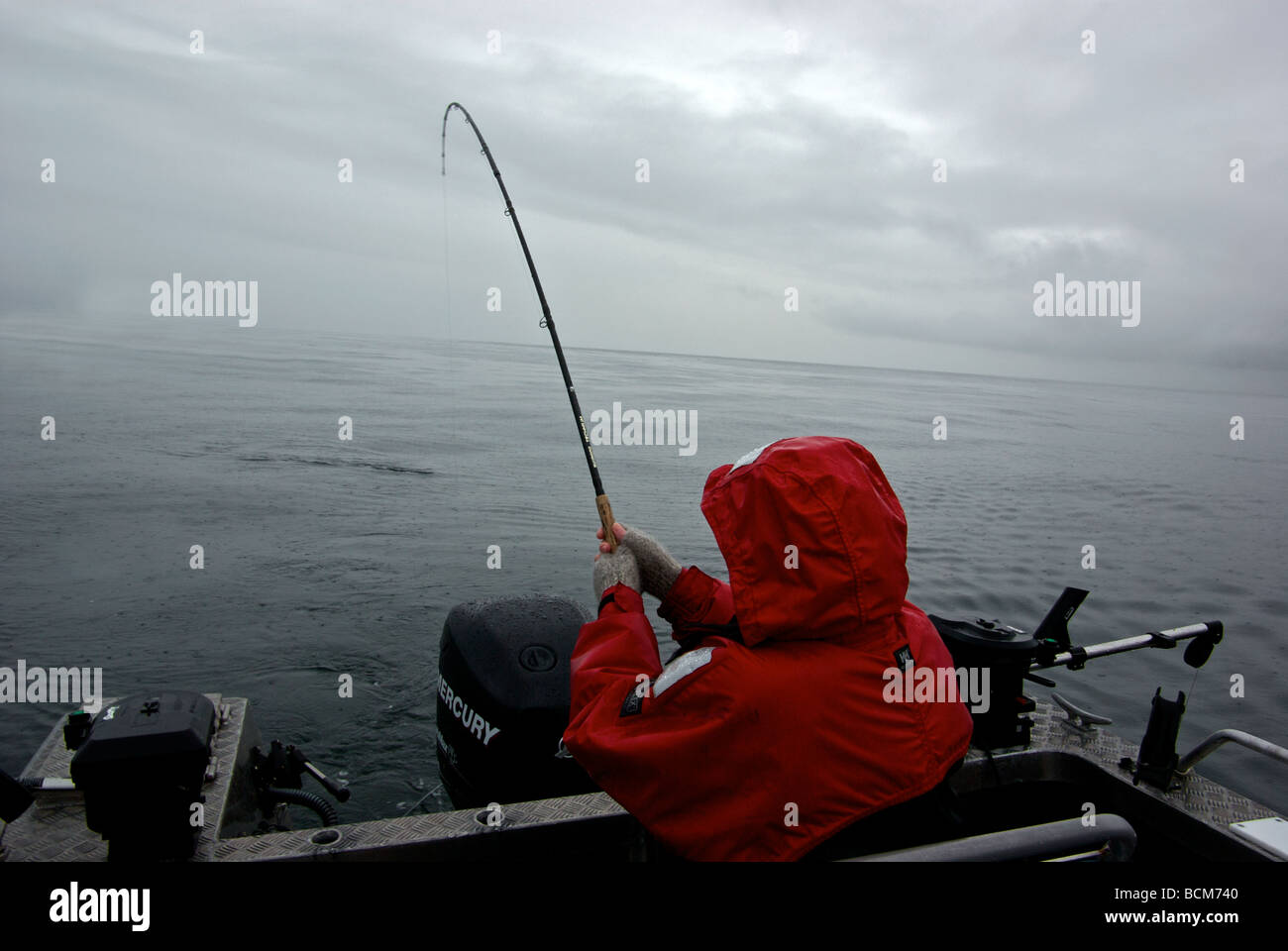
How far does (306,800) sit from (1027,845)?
8.09 ft

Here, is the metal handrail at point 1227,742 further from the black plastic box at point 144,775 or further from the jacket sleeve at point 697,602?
the black plastic box at point 144,775

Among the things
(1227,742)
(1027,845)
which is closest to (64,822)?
(1027,845)

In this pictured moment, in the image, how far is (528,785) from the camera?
3328 millimetres

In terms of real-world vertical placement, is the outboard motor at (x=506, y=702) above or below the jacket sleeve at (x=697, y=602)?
below

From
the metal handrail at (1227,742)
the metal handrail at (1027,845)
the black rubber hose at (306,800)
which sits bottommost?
the black rubber hose at (306,800)

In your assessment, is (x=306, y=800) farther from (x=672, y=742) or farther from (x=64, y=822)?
(x=672, y=742)

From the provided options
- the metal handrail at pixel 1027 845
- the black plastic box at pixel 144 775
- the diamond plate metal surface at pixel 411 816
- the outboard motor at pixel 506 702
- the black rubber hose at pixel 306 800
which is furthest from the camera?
the outboard motor at pixel 506 702

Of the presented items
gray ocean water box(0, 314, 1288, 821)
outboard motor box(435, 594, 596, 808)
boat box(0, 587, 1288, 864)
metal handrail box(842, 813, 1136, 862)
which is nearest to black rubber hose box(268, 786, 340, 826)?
boat box(0, 587, 1288, 864)

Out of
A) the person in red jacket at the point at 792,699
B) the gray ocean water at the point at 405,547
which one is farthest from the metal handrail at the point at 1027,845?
the gray ocean water at the point at 405,547

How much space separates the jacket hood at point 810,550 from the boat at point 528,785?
1.72 ft

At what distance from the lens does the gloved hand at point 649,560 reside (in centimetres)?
269

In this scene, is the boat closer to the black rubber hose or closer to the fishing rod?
the black rubber hose

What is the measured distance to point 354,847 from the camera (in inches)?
Answer: 95.5
